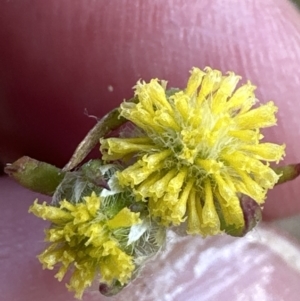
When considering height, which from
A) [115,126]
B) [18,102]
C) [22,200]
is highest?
[115,126]

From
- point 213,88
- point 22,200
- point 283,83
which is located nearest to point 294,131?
point 283,83

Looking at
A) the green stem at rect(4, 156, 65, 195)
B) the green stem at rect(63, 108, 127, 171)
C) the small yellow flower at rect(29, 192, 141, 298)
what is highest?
the green stem at rect(63, 108, 127, 171)

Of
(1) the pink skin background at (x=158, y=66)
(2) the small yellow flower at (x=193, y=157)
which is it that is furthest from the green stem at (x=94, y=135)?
(1) the pink skin background at (x=158, y=66)

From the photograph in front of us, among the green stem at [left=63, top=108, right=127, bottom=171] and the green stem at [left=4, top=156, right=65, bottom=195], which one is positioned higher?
the green stem at [left=63, top=108, right=127, bottom=171]

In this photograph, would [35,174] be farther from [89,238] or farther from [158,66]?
[158,66]

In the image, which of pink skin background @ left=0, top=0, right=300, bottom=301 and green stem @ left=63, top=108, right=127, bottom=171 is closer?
green stem @ left=63, top=108, right=127, bottom=171

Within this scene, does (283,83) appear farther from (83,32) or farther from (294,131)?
(83,32)

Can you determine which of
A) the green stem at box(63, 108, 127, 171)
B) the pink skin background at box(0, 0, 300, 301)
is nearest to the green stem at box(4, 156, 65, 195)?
the green stem at box(63, 108, 127, 171)

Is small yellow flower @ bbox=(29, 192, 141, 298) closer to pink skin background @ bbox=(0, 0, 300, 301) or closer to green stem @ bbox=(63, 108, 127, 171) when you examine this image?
green stem @ bbox=(63, 108, 127, 171)

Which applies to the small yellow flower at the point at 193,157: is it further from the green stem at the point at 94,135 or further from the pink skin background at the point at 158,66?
the pink skin background at the point at 158,66
